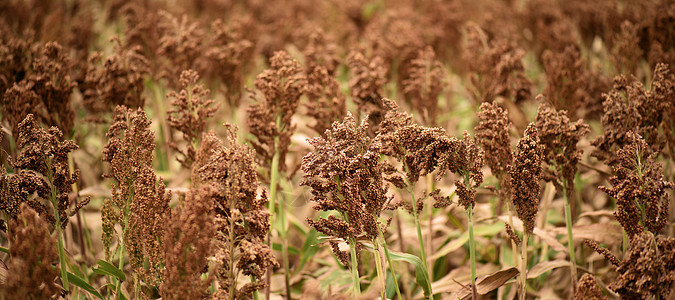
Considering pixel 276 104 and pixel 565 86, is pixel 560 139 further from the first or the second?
pixel 276 104

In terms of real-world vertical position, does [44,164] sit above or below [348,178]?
above

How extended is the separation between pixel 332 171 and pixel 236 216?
39cm

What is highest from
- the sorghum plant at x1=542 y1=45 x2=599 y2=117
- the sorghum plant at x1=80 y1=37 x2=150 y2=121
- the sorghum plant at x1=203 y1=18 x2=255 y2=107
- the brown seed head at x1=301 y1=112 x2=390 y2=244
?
the sorghum plant at x1=203 y1=18 x2=255 y2=107

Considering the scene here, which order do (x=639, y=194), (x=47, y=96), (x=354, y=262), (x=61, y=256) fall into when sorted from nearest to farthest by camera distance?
(x=639, y=194) → (x=354, y=262) → (x=61, y=256) → (x=47, y=96)

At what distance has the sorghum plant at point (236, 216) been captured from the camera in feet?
6.55

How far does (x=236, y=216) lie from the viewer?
201 cm

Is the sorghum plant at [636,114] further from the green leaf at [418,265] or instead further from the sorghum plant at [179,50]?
the sorghum plant at [179,50]

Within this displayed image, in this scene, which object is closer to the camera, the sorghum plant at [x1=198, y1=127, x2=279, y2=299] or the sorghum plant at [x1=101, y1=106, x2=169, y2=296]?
the sorghum plant at [x1=198, y1=127, x2=279, y2=299]

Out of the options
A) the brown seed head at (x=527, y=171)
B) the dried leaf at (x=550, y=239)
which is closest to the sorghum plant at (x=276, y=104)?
the brown seed head at (x=527, y=171)

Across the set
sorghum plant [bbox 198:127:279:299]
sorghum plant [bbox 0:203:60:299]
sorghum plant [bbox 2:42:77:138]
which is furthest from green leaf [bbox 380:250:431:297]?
sorghum plant [bbox 2:42:77:138]

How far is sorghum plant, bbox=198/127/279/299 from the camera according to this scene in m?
2.00

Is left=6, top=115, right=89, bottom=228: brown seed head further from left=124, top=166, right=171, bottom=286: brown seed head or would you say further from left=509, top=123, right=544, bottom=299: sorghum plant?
left=509, top=123, right=544, bottom=299: sorghum plant

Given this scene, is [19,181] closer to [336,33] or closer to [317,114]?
[317,114]

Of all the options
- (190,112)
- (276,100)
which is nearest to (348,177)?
(276,100)
